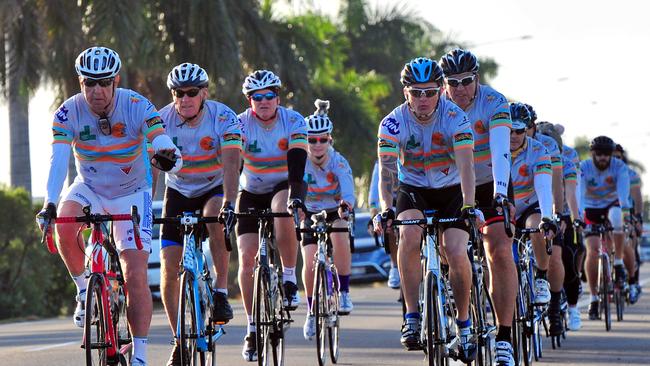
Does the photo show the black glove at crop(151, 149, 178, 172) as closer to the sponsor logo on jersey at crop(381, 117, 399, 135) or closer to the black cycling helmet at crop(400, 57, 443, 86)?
the sponsor logo on jersey at crop(381, 117, 399, 135)

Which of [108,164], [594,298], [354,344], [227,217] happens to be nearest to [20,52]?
[594,298]

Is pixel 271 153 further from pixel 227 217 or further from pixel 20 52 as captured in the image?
pixel 20 52

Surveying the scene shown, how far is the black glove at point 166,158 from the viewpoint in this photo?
946cm

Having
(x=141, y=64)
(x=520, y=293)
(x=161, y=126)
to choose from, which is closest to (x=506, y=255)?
(x=520, y=293)

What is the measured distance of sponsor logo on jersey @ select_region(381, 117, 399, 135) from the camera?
1034cm

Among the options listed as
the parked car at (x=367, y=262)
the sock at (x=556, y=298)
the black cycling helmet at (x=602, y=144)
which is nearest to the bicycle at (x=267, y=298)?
the sock at (x=556, y=298)

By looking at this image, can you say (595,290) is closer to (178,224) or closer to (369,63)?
(178,224)

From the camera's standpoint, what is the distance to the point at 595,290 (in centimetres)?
1836

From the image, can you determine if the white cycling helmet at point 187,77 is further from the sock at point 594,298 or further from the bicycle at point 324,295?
the sock at point 594,298

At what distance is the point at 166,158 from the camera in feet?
31.1

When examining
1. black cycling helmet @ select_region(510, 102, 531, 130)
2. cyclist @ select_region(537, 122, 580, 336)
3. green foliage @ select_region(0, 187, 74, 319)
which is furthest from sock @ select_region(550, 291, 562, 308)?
green foliage @ select_region(0, 187, 74, 319)

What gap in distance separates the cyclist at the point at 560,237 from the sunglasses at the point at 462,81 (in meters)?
3.37

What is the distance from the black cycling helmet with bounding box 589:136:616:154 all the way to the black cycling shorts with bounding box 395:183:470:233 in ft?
27.9

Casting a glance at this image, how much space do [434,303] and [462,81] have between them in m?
2.28
